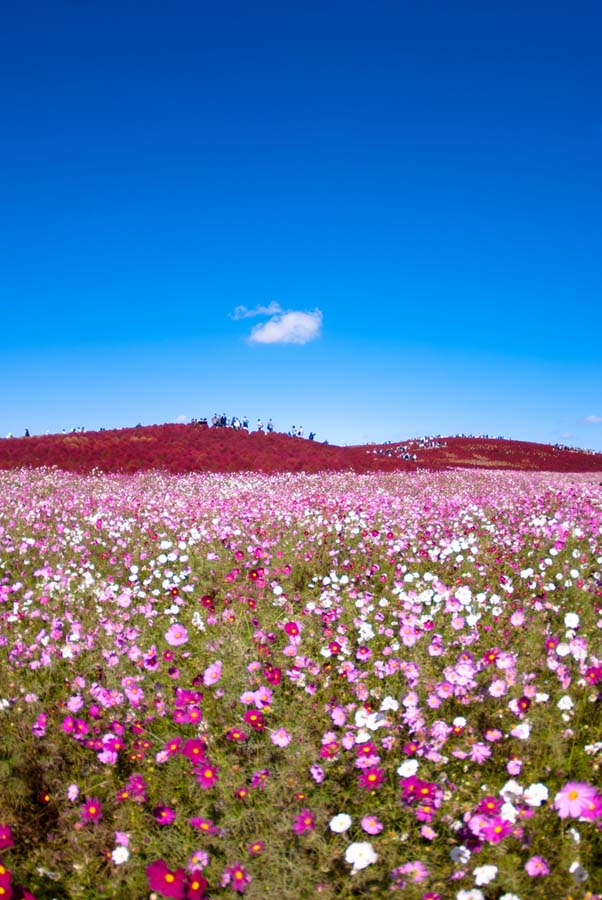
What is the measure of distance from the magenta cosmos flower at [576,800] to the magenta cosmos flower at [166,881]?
4.87 ft

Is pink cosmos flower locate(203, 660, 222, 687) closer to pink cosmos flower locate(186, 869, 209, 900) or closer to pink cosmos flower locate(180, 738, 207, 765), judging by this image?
pink cosmos flower locate(180, 738, 207, 765)

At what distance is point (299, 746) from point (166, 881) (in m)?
1.07

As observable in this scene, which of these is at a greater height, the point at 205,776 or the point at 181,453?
the point at 181,453

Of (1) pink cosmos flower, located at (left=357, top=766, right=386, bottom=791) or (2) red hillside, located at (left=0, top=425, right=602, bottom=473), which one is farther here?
(2) red hillside, located at (left=0, top=425, right=602, bottom=473)

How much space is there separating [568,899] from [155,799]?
199 cm

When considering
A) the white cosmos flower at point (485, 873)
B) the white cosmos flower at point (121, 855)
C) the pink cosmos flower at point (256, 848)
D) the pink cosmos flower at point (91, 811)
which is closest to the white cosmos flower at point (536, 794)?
the white cosmos flower at point (485, 873)

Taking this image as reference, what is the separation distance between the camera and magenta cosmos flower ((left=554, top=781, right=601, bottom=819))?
2.11m

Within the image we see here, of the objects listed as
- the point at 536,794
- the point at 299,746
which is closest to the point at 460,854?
the point at 536,794

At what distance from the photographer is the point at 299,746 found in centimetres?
296

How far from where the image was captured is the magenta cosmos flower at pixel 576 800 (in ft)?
6.91

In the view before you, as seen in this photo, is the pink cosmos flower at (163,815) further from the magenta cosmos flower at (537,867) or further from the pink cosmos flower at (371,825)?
the magenta cosmos flower at (537,867)

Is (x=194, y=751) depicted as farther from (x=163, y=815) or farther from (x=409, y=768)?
(x=409, y=768)

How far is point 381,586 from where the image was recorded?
601 centimetres

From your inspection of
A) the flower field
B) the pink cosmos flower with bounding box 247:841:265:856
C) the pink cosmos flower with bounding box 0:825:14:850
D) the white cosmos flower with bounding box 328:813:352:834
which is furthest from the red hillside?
the white cosmos flower with bounding box 328:813:352:834
